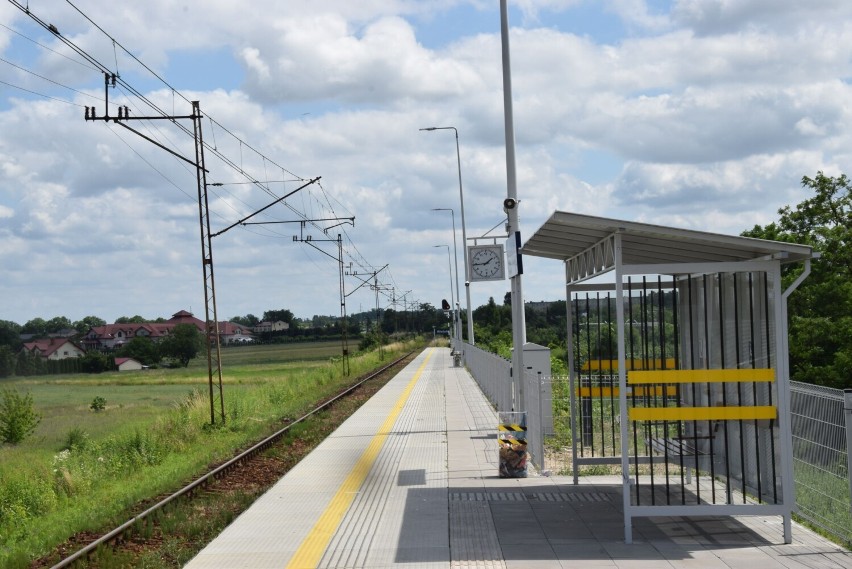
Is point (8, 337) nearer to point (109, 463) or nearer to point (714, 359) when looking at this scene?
point (109, 463)

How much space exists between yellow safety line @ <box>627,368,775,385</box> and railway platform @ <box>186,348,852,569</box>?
Result: 1484 mm

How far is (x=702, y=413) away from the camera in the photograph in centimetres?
944

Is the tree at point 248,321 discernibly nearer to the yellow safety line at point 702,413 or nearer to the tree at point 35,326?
the tree at point 35,326

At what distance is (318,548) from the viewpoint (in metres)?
9.49

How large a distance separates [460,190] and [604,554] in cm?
3898

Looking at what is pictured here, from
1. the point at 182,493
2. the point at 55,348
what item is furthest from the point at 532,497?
the point at 55,348

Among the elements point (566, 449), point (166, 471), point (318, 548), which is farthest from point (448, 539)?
point (166, 471)

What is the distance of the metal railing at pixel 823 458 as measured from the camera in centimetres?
892

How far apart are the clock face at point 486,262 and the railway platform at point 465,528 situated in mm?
3836

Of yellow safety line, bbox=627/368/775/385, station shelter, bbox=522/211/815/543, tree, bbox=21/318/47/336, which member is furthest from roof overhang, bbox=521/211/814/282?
tree, bbox=21/318/47/336

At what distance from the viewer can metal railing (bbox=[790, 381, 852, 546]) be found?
29.3 ft

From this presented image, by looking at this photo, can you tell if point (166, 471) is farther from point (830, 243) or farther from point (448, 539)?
point (830, 243)

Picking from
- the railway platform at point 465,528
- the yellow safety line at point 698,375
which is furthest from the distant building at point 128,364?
the yellow safety line at point 698,375

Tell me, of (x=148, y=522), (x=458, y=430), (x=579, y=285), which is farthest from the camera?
(x=458, y=430)
